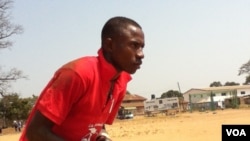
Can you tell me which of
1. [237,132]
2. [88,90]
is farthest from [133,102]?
[88,90]

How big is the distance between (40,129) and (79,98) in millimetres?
254

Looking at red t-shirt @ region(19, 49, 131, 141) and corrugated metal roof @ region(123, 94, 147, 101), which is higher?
corrugated metal roof @ region(123, 94, 147, 101)

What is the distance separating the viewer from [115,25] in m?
2.27

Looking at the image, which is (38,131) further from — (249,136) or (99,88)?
(249,136)

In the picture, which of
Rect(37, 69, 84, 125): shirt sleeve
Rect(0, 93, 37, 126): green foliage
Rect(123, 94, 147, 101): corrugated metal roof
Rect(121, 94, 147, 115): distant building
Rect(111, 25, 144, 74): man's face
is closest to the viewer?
Rect(37, 69, 84, 125): shirt sleeve

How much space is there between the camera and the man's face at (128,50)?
2.25 metres

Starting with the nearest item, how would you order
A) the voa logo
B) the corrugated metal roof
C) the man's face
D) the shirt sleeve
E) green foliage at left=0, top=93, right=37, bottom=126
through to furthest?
the shirt sleeve, the man's face, the voa logo, green foliage at left=0, top=93, right=37, bottom=126, the corrugated metal roof

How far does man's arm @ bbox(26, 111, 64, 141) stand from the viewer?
79.0 inches

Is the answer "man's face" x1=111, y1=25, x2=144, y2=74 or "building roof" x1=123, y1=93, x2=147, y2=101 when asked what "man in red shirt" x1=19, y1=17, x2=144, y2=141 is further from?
"building roof" x1=123, y1=93, x2=147, y2=101

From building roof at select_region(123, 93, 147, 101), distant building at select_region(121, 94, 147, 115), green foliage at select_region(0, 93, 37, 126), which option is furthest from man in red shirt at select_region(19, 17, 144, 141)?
building roof at select_region(123, 93, 147, 101)

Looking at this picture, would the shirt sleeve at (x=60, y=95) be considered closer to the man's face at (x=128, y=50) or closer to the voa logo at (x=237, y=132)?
the man's face at (x=128, y=50)

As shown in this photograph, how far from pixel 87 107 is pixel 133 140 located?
1669cm

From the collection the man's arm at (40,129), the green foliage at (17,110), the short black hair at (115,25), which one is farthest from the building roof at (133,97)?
the man's arm at (40,129)

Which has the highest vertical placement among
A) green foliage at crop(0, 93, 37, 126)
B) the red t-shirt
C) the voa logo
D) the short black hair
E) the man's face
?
green foliage at crop(0, 93, 37, 126)
